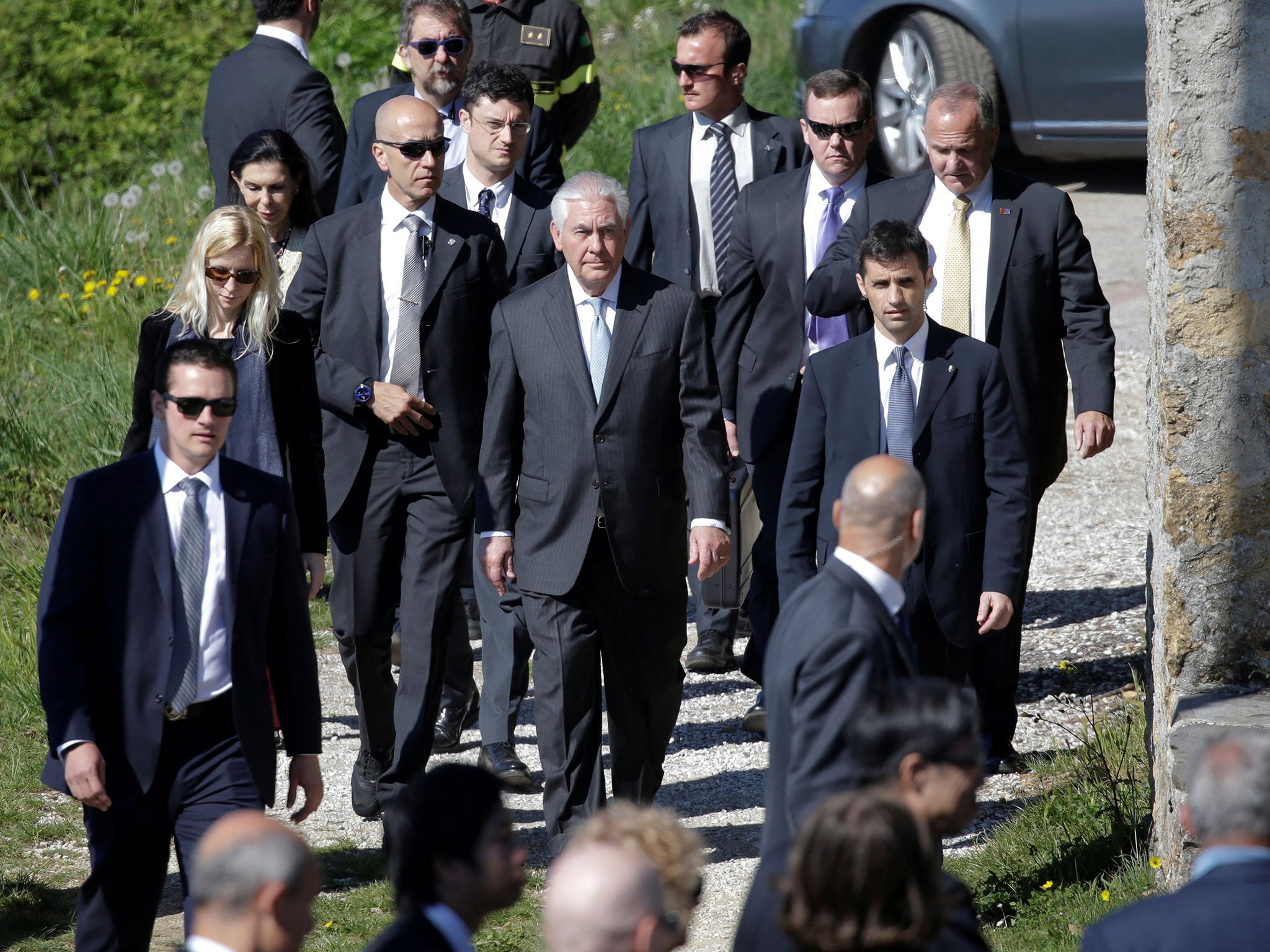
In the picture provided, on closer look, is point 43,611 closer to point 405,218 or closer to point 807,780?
point 807,780

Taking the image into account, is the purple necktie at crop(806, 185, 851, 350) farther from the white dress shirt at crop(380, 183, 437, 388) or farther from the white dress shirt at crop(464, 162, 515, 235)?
the white dress shirt at crop(380, 183, 437, 388)

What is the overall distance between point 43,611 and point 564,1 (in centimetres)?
528

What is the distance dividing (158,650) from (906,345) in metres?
2.47

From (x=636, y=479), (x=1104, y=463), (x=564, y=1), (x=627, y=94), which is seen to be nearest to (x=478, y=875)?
(x=636, y=479)

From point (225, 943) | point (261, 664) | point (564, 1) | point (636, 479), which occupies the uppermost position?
point (564, 1)

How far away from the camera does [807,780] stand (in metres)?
3.40

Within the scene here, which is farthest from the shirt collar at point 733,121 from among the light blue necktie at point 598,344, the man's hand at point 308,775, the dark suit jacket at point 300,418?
the man's hand at point 308,775

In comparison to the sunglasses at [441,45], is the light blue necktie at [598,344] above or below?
below

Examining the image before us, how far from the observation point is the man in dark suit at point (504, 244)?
625cm

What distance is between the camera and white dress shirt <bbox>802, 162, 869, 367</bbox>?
6309 mm

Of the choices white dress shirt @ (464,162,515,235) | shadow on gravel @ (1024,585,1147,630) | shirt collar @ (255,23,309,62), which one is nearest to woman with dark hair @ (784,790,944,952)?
white dress shirt @ (464,162,515,235)

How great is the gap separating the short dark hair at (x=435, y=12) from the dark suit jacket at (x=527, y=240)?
89cm

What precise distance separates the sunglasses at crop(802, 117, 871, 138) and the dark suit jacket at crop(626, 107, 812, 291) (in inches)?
26.2

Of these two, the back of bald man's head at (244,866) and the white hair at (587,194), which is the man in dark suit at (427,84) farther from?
the back of bald man's head at (244,866)
